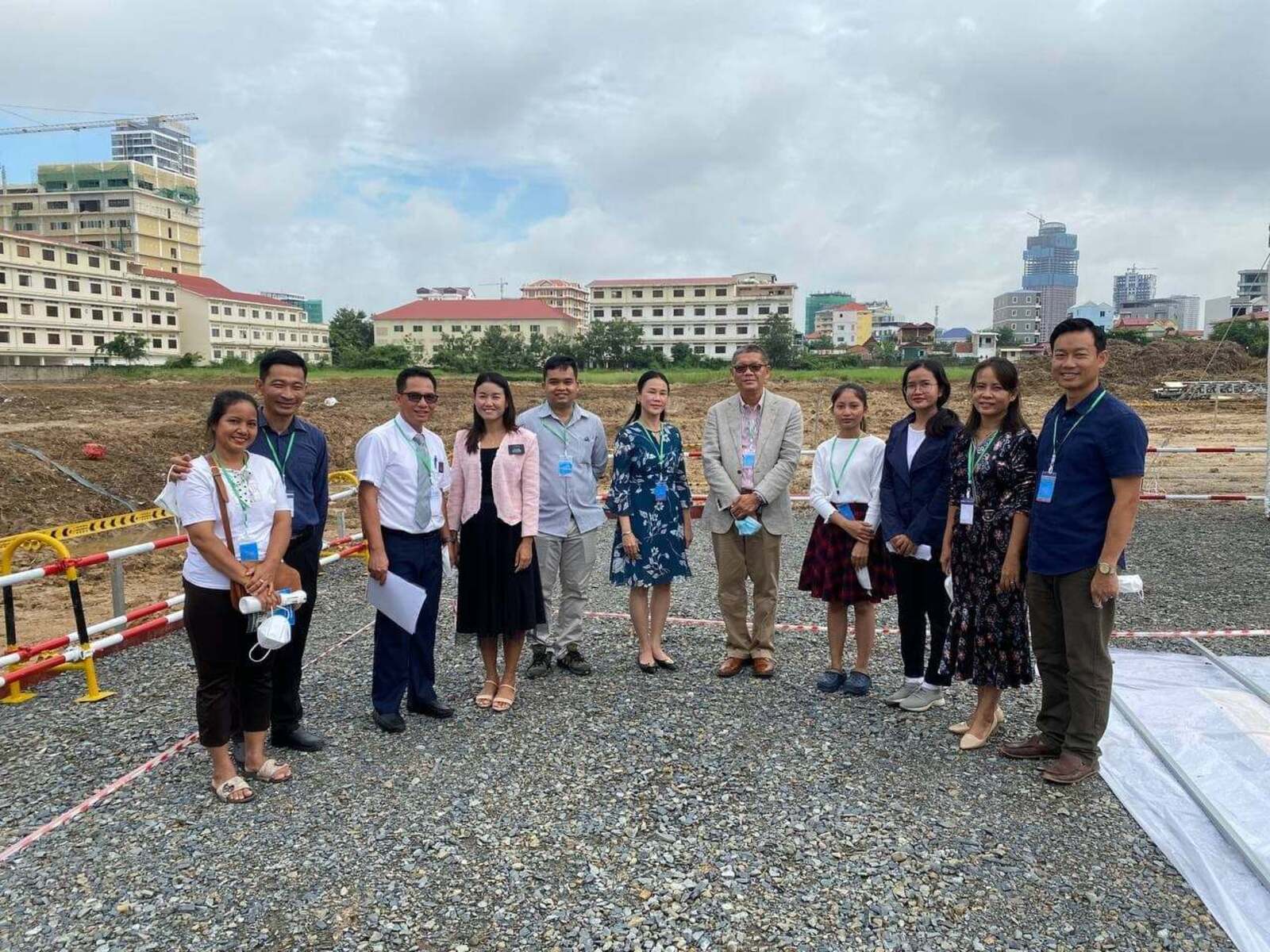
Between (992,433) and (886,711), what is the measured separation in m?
1.52

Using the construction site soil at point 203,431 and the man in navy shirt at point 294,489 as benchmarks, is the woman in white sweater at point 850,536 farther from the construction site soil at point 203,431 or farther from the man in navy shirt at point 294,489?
the construction site soil at point 203,431

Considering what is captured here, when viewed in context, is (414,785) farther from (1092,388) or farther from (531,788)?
(1092,388)

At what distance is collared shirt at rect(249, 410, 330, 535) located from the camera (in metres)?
3.61

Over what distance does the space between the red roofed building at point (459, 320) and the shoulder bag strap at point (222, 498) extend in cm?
7553

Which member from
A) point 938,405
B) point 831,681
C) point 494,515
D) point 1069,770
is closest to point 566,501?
point 494,515

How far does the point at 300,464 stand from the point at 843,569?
2768mm

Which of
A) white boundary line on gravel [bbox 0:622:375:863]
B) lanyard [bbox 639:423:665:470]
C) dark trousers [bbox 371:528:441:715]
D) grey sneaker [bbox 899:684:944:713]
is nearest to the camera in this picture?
white boundary line on gravel [bbox 0:622:375:863]

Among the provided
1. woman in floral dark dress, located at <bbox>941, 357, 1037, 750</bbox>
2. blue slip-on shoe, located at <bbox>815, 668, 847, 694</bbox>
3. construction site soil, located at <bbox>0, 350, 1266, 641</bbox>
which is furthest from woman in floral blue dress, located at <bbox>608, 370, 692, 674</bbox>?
construction site soil, located at <bbox>0, 350, 1266, 641</bbox>

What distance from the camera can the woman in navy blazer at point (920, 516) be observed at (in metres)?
3.92

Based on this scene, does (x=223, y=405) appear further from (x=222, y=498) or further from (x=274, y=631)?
(x=274, y=631)

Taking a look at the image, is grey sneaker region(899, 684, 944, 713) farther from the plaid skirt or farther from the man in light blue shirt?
the man in light blue shirt

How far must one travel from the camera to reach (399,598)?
3.83 m

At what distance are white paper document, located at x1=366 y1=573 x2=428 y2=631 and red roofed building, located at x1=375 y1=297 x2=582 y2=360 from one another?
246ft

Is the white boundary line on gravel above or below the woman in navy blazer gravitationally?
below
